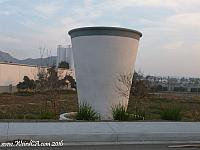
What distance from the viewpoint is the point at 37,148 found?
865cm

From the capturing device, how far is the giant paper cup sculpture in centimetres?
1645

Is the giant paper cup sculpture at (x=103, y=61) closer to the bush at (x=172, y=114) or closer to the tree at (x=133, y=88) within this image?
the tree at (x=133, y=88)

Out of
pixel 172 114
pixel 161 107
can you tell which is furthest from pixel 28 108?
pixel 172 114

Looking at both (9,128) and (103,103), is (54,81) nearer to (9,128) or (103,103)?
(103,103)

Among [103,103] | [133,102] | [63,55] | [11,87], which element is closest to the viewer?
[103,103]

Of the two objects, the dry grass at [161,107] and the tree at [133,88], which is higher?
the tree at [133,88]


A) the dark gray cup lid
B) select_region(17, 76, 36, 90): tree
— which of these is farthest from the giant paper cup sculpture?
select_region(17, 76, 36, 90): tree

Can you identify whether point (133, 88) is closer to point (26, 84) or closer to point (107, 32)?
point (107, 32)

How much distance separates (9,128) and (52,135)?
5.32 feet

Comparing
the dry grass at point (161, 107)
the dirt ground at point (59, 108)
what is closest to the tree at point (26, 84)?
the dirt ground at point (59, 108)

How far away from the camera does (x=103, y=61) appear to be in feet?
54.0

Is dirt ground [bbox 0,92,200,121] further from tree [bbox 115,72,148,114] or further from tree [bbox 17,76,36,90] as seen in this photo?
tree [bbox 17,76,36,90]

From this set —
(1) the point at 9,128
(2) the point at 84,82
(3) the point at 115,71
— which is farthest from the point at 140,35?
(1) the point at 9,128

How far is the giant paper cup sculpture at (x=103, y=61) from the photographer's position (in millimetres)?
16453
